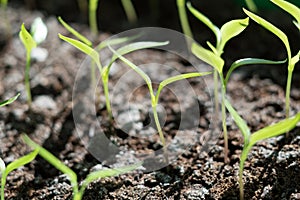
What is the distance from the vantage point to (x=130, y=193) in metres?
1.05

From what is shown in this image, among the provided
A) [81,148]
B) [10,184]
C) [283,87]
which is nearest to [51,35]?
[81,148]

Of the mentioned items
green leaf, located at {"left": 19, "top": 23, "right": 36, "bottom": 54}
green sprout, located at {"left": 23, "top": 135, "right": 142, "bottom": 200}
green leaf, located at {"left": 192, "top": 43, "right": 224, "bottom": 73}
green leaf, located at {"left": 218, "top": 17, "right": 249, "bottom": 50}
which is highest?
green leaf, located at {"left": 218, "top": 17, "right": 249, "bottom": 50}

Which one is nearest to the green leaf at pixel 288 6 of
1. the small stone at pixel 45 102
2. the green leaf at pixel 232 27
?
the green leaf at pixel 232 27

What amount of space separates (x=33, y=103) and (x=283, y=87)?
2.11 feet

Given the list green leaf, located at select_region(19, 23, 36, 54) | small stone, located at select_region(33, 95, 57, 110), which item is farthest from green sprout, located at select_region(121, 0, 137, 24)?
green leaf, located at select_region(19, 23, 36, 54)

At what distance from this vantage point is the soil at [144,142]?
1042mm

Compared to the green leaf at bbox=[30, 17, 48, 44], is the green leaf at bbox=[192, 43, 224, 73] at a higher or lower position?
lower

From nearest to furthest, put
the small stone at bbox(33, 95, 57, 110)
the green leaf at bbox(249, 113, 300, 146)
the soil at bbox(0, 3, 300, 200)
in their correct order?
the green leaf at bbox(249, 113, 300, 146), the soil at bbox(0, 3, 300, 200), the small stone at bbox(33, 95, 57, 110)

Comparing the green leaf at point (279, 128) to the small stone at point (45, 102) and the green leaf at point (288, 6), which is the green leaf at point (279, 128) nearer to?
the green leaf at point (288, 6)

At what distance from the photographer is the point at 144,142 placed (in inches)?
47.2

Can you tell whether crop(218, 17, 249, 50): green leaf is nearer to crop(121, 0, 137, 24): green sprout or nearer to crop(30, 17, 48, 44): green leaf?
crop(30, 17, 48, 44): green leaf

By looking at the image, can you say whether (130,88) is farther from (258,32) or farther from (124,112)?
(258,32)

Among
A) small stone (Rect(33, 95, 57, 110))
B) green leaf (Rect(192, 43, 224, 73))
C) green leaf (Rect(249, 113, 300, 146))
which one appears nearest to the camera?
green leaf (Rect(249, 113, 300, 146))

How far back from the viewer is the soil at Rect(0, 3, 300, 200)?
1.04 meters
